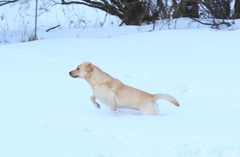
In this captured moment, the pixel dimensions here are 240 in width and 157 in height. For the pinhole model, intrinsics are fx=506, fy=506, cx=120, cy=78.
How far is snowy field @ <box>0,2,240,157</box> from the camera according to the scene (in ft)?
14.0

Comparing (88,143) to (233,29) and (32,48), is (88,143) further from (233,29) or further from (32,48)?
(233,29)

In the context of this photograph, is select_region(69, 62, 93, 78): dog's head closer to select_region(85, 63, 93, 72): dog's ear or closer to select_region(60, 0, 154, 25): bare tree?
select_region(85, 63, 93, 72): dog's ear

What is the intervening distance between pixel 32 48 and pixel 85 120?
520 centimetres

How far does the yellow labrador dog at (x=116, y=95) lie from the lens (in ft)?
19.2

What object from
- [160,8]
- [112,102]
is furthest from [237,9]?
[112,102]

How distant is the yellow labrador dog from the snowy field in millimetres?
148

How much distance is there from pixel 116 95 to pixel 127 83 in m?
Result: 2.03

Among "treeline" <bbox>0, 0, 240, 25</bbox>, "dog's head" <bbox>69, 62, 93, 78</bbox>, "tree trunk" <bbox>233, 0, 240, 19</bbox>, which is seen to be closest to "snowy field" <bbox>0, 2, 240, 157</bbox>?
"dog's head" <bbox>69, 62, 93, 78</bbox>

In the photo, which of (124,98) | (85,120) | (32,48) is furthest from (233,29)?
(85,120)

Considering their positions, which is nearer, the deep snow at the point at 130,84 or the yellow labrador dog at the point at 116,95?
the deep snow at the point at 130,84

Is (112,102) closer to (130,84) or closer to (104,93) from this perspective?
(104,93)

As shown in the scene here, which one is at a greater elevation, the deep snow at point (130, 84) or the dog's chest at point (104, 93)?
the dog's chest at point (104, 93)

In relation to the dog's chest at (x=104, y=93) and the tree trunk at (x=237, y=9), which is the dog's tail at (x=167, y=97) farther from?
the tree trunk at (x=237, y=9)

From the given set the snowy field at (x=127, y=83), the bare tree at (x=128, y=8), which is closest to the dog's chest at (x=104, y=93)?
the snowy field at (x=127, y=83)
